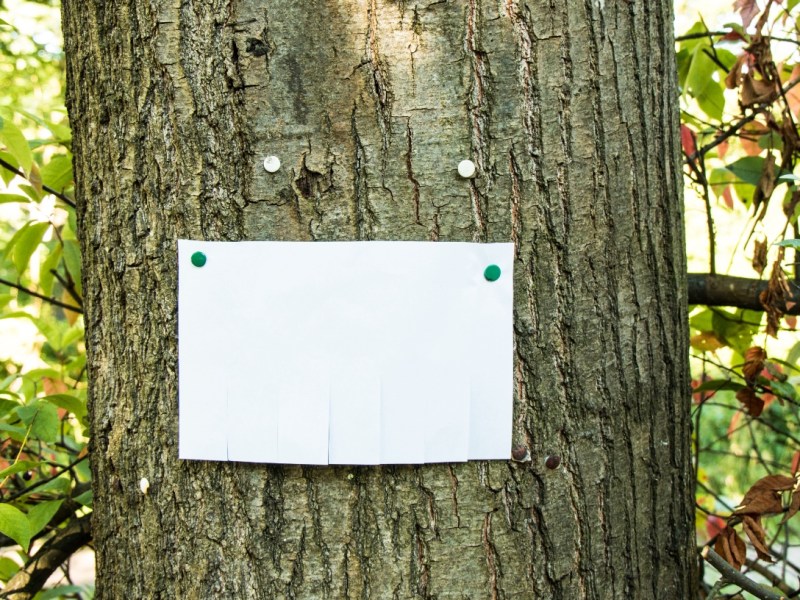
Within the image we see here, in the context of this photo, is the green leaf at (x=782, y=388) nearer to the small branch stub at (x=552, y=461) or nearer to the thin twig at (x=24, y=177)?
the small branch stub at (x=552, y=461)

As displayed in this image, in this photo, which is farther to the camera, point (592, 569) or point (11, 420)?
point (11, 420)

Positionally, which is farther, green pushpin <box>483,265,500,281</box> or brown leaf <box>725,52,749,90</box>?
brown leaf <box>725,52,749,90</box>

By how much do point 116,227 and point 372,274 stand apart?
343mm

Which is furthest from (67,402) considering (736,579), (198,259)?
(736,579)

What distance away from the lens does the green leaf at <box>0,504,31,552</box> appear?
1.08 metres

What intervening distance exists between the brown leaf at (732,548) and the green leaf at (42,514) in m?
1.17

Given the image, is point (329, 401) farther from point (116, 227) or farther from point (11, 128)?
point (11, 128)

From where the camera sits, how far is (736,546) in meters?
1.26

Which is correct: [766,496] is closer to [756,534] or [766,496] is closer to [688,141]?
[756,534]

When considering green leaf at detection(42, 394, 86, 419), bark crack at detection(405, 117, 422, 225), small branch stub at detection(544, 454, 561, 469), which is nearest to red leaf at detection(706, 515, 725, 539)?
small branch stub at detection(544, 454, 561, 469)

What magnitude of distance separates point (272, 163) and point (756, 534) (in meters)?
0.97

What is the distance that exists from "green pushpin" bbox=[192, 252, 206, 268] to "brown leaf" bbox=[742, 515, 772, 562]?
954 mm

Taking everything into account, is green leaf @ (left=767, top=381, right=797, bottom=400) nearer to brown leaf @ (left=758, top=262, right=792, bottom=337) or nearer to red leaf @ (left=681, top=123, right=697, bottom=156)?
brown leaf @ (left=758, top=262, right=792, bottom=337)

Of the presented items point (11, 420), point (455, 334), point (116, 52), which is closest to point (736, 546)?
point (455, 334)
